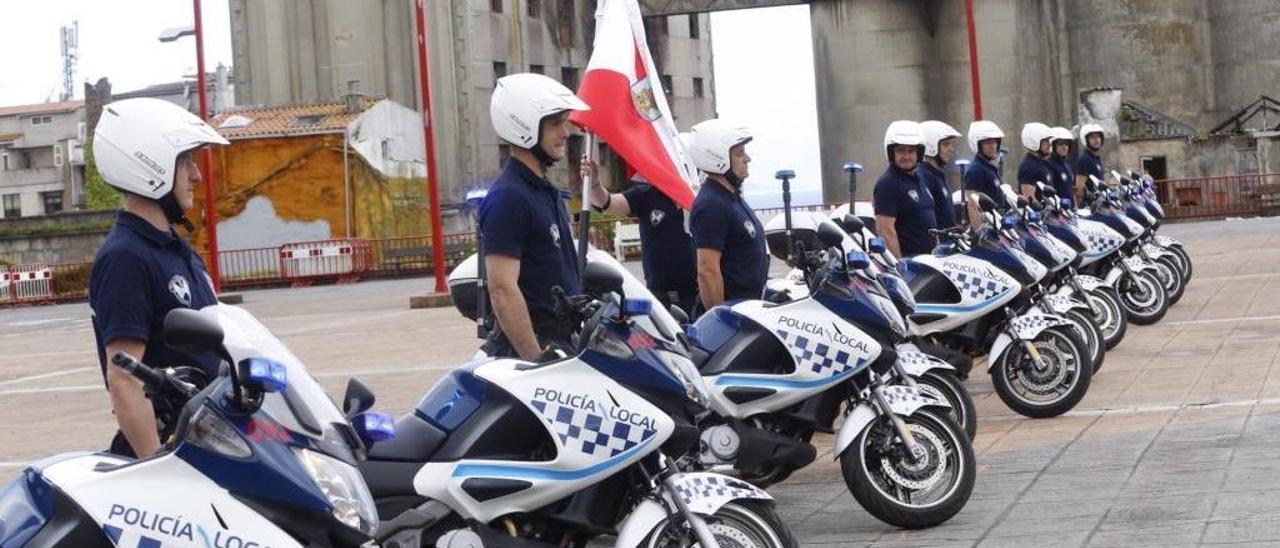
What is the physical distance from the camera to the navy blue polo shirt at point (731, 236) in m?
9.64

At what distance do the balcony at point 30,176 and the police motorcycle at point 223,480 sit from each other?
111 meters

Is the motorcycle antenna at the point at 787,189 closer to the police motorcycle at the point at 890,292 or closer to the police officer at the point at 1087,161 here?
the police motorcycle at the point at 890,292

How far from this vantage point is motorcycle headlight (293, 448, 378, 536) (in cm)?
464

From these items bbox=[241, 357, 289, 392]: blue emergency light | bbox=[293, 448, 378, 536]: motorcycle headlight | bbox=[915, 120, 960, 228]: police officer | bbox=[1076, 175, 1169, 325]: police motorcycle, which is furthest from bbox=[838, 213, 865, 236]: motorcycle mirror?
bbox=[1076, 175, 1169, 325]: police motorcycle

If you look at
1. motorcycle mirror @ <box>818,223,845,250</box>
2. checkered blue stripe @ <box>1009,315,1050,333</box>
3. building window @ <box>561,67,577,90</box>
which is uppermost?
building window @ <box>561,67,577,90</box>

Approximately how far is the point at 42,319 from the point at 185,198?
3209 cm

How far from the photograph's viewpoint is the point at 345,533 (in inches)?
183

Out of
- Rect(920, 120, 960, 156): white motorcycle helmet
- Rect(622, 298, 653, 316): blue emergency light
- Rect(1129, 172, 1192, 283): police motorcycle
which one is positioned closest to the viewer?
Rect(622, 298, 653, 316): blue emergency light

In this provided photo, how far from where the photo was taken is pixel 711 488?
612cm

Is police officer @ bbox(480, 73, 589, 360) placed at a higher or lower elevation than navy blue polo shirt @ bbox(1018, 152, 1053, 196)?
lower

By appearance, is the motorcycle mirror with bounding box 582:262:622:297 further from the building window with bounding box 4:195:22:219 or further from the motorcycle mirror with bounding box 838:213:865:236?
the building window with bounding box 4:195:22:219

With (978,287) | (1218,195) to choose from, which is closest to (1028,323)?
(978,287)

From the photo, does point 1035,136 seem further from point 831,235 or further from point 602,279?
point 602,279

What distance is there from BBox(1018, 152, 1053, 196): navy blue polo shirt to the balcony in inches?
3913
